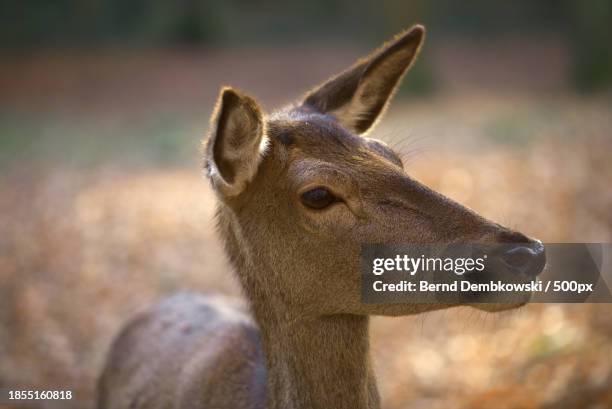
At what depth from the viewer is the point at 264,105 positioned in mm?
14719

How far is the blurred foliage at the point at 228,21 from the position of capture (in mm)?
26844

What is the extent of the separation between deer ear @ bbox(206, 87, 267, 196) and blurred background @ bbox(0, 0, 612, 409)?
3.36 ft

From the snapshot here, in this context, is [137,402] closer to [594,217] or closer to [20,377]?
[20,377]

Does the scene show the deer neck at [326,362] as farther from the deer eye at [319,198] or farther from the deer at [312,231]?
the deer eye at [319,198]

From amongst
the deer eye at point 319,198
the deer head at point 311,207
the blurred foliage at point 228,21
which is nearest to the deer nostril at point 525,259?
the deer head at point 311,207

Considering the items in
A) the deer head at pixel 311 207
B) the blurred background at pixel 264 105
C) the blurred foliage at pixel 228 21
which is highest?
the blurred foliage at pixel 228 21

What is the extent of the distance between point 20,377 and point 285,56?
75.4 ft

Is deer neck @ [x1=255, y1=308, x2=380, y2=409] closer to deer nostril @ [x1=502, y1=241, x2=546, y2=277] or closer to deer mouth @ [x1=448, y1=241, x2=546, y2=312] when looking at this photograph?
deer mouth @ [x1=448, y1=241, x2=546, y2=312]

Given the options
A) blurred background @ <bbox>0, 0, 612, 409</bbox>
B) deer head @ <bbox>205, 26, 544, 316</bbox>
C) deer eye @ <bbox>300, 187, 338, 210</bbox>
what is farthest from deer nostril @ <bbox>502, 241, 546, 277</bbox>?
deer eye @ <bbox>300, 187, 338, 210</bbox>

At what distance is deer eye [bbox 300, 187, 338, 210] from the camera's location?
3.32 m

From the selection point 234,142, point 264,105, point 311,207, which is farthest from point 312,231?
point 264,105

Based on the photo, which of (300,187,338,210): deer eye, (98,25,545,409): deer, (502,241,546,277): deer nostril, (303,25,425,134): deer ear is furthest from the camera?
(303,25,425,134): deer ear

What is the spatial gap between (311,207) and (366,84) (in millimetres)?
1070

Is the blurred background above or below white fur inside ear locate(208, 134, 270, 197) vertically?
above
